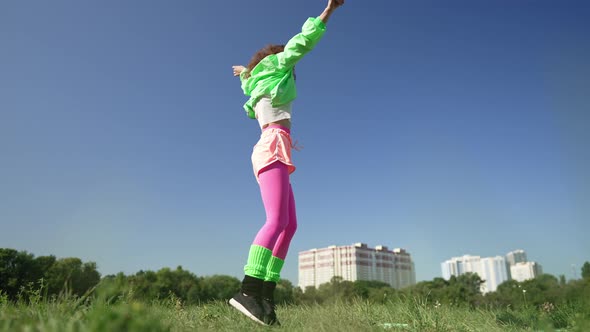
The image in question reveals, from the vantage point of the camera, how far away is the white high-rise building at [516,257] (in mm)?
109375

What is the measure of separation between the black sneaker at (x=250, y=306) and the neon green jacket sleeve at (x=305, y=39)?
174 centimetres

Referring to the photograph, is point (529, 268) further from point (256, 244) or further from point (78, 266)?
point (256, 244)

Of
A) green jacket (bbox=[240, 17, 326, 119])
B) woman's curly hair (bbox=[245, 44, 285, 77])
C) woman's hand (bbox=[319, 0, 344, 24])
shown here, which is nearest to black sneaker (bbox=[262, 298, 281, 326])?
green jacket (bbox=[240, 17, 326, 119])

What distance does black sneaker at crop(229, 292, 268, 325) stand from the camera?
2.40 m

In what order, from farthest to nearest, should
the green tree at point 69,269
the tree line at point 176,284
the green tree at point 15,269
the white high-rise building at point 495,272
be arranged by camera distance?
the white high-rise building at point 495,272 < the green tree at point 69,269 < the green tree at point 15,269 < the tree line at point 176,284

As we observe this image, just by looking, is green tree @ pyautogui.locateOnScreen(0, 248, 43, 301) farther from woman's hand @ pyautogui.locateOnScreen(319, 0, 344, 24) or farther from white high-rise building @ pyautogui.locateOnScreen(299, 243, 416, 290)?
white high-rise building @ pyautogui.locateOnScreen(299, 243, 416, 290)

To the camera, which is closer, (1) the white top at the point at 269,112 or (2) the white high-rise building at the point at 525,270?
(1) the white top at the point at 269,112

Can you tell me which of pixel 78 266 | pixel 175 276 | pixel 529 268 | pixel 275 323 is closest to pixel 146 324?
pixel 275 323

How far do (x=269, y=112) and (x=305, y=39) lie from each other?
60 cm

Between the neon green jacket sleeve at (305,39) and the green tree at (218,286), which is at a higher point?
the neon green jacket sleeve at (305,39)

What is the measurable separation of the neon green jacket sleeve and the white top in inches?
14.2

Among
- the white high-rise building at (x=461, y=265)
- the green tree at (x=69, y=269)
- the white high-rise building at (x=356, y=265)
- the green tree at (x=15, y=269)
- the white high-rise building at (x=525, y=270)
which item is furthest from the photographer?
the white high-rise building at (x=461, y=265)

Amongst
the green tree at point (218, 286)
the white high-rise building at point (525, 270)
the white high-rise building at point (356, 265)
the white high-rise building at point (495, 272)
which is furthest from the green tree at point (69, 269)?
the white high-rise building at point (495, 272)

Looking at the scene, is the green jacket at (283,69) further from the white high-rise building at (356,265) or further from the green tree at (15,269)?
the white high-rise building at (356,265)
